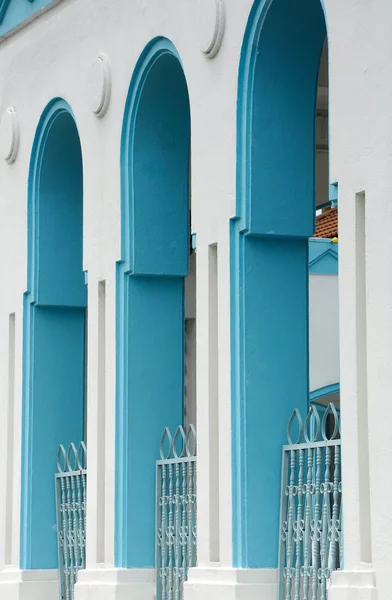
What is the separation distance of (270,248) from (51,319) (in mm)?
4182

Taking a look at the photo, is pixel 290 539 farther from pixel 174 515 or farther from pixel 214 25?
pixel 214 25

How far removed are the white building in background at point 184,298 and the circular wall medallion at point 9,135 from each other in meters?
0.03

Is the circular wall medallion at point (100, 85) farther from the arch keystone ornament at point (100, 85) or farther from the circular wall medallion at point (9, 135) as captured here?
the circular wall medallion at point (9, 135)

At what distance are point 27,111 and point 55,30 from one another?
844mm

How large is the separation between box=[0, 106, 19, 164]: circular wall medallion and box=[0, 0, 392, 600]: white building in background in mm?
30

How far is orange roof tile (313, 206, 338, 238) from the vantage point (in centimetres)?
1988

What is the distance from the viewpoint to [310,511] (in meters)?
9.54

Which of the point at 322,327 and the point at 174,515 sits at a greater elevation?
the point at 322,327

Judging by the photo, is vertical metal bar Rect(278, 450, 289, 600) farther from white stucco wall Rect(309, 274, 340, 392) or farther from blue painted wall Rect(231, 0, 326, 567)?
white stucco wall Rect(309, 274, 340, 392)

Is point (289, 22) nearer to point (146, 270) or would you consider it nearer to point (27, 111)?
point (146, 270)

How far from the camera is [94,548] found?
39.5 ft

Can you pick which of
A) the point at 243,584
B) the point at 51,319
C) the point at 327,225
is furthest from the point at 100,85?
the point at 327,225

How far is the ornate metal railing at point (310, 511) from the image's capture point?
925 cm

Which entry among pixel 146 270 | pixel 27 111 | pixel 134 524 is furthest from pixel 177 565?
pixel 27 111
